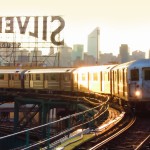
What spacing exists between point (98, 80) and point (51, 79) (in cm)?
1360

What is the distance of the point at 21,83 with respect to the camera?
190ft

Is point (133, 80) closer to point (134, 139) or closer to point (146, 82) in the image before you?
point (146, 82)

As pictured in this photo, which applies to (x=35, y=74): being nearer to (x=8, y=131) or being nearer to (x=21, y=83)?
(x=21, y=83)

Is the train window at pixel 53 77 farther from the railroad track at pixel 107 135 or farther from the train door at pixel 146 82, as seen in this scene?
the railroad track at pixel 107 135

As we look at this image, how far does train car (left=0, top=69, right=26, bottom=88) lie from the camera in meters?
58.1

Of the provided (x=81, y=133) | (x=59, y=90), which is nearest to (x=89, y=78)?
(x=59, y=90)

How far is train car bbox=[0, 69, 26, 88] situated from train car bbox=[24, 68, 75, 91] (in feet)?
5.48

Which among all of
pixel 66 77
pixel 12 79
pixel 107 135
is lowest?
pixel 107 135

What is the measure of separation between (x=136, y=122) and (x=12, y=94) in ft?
77.3

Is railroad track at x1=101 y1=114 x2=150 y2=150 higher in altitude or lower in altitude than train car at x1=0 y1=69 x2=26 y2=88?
lower

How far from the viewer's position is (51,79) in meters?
51.9

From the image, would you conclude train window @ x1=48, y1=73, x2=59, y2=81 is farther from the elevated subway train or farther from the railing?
the railing

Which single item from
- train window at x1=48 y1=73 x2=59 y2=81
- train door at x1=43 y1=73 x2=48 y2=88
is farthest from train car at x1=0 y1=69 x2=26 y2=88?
train window at x1=48 y1=73 x2=59 y2=81

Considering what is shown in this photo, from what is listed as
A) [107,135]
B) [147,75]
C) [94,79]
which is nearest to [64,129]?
[107,135]
